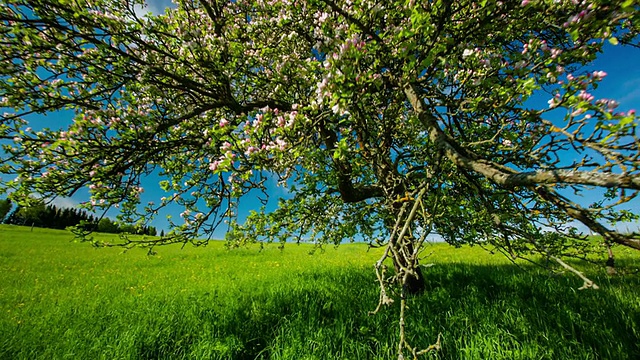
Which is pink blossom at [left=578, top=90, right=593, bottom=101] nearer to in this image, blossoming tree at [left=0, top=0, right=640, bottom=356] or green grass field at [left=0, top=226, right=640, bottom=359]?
blossoming tree at [left=0, top=0, right=640, bottom=356]

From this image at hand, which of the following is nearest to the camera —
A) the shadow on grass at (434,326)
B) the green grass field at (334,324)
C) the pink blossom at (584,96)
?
the pink blossom at (584,96)

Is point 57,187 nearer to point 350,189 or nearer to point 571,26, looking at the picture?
point 350,189

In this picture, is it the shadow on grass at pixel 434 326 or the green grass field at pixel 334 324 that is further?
the green grass field at pixel 334 324

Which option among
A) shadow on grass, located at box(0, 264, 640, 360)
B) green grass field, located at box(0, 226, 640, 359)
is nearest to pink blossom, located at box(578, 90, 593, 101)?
green grass field, located at box(0, 226, 640, 359)

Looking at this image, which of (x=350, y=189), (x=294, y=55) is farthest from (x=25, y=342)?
(x=294, y=55)

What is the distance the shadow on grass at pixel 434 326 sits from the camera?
12.5ft

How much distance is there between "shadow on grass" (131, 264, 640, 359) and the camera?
381 cm

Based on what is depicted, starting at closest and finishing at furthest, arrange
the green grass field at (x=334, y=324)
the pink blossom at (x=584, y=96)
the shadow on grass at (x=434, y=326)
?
the pink blossom at (x=584, y=96) → the shadow on grass at (x=434, y=326) → the green grass field at (x=334, y=324)

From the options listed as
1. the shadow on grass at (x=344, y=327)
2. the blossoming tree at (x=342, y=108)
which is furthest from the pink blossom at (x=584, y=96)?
the shadow on grass at (x=344, y=327)

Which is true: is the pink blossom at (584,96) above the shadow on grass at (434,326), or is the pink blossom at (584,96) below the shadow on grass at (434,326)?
above

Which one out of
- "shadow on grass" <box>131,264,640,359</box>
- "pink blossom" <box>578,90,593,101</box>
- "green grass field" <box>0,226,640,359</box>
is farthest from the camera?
"green grass field" <box>0,226,640,359</box>

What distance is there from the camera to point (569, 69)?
5.25 meters

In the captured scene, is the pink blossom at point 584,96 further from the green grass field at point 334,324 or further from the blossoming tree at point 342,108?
the green grass field at point 334,324

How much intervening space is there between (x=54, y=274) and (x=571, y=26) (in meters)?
21.1
